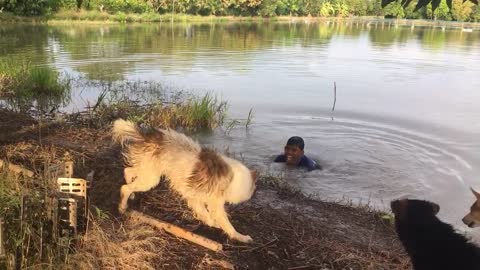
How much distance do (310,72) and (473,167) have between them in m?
13.2

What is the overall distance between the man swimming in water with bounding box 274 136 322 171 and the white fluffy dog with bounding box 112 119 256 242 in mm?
4457

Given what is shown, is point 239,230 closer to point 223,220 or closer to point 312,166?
point 223,220

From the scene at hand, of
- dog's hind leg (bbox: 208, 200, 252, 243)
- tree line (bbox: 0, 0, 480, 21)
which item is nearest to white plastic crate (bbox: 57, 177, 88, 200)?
dog's hind leg (bbox: 208, 200, 252, 243)

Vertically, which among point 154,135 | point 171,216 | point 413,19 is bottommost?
point 171,216

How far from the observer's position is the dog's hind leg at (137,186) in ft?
16.0

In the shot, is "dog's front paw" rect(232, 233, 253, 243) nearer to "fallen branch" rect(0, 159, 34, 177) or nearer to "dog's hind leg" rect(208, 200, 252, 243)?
"dog's hind leg" rect(208, 200, 252, 243)

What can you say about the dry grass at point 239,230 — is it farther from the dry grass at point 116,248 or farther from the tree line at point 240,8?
the tree line at point 240,8

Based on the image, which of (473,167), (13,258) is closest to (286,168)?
(473,167)

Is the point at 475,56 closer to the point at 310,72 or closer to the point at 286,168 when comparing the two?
the point at 310,72

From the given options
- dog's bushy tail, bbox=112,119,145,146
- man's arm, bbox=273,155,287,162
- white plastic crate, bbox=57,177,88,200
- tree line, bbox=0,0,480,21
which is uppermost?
tree line, bbox=0,0,480,21

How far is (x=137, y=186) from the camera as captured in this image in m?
4.93

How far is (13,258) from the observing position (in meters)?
3.59

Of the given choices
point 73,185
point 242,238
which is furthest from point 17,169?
point 242,238

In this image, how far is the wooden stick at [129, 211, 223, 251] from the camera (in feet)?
13.9
